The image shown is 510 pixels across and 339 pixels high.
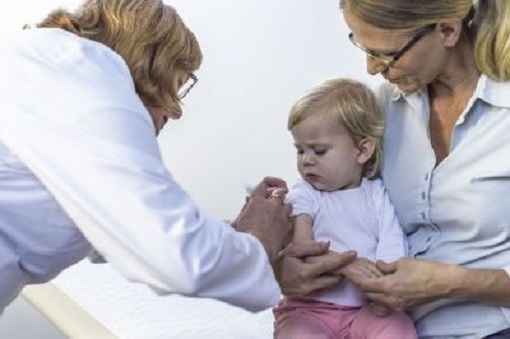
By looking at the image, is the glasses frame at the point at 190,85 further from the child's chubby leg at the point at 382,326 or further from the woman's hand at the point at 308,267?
the child's chubby leg at the point at 382,326

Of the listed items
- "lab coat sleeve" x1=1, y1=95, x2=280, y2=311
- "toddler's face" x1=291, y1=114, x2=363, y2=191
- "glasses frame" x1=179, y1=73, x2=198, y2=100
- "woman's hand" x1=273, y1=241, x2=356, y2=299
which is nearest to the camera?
"lab coat sleeve" x1=1, y1=95, x2=280, y2=311

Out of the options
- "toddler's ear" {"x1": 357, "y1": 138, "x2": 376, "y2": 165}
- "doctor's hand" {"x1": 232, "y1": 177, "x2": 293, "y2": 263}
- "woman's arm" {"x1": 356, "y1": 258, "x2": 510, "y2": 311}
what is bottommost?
"woman's arm" {"x1": 356, "y1": 258, "x2": 510, "y2": 311}

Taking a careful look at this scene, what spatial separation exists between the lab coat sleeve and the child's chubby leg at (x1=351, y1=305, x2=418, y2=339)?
520mm

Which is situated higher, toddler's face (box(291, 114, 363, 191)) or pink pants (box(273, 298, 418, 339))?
toddler's face (box(291, 114, 363, 191))

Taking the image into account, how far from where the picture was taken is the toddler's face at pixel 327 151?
1770 mm

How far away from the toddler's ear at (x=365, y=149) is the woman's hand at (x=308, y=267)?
202 mm

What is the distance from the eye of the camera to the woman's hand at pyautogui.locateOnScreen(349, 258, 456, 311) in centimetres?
162

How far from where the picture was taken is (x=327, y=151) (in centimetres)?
178

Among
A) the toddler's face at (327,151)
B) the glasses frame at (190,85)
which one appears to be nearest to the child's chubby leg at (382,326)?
the toddler's face at (327,151)

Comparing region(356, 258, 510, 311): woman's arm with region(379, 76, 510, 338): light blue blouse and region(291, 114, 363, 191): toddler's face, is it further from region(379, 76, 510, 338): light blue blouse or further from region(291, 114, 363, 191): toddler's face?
region(291, 114, 363, 191): toddler's face

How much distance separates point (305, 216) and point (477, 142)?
13.2 inches

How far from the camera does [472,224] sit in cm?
165

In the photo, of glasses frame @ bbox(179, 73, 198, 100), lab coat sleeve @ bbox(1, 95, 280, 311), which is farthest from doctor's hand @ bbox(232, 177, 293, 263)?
lab coat sleeve @ bbox(1, 95, 280, 311)

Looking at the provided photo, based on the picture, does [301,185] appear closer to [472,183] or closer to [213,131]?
[472,183]
